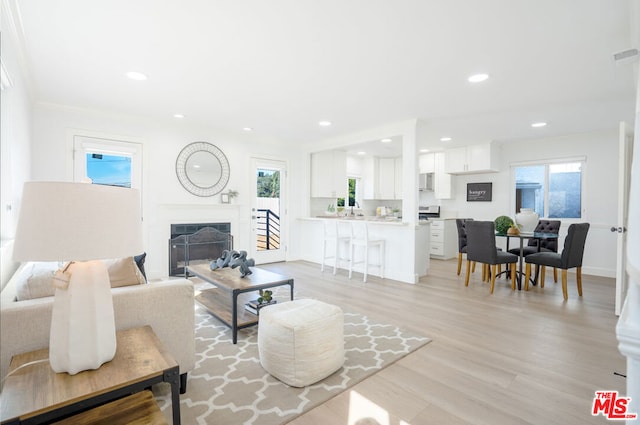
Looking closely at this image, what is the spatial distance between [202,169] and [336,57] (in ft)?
11.1

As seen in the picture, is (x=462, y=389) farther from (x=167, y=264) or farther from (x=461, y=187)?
(x=461, y=187)

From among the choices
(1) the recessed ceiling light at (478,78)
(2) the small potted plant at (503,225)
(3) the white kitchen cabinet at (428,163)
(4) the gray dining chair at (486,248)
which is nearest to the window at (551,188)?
(3) the white kitchen cabinet at (428,163)

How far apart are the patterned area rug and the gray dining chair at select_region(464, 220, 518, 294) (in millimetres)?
2089

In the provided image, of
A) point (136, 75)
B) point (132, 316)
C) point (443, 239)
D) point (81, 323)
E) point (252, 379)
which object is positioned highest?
point (136, 75)

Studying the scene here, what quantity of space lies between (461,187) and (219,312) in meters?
6.03

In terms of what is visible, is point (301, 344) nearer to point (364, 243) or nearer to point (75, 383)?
point (75, 383)

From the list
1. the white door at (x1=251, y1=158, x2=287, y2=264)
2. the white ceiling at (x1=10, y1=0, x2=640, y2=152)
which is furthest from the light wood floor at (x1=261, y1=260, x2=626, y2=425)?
the white ceiling at (x1=10, y1=0, x2=640, y2=152)

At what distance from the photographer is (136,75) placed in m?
3.12

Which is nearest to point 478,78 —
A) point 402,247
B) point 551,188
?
point 402,247

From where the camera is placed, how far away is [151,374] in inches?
48.8

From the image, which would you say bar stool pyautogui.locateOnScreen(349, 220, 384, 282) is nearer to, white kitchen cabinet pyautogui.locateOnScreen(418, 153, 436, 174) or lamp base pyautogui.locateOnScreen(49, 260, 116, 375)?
white kitchen cabinet pyautogui.locateOnScreen(418, 153, 436, 174)

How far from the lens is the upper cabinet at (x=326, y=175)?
662cm

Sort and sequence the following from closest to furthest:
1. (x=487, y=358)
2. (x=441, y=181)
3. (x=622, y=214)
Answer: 1. (x=487, y=358)
2. (x=622, y=214)
3. (x=441, y=181)

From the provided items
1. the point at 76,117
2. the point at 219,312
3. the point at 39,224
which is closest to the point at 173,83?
the point at 76,117
